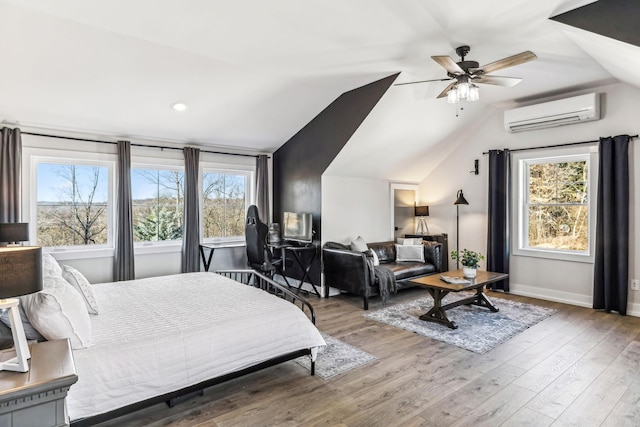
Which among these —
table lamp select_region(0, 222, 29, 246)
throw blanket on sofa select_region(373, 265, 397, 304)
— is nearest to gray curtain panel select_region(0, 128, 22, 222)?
table lamp select_region(0, 222, 29, 246)

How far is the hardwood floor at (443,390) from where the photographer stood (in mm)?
2301

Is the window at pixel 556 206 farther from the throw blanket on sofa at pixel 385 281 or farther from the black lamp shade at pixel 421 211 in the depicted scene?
the throw blanket on sofa at pixel 385 281

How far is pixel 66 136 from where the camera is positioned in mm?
4578

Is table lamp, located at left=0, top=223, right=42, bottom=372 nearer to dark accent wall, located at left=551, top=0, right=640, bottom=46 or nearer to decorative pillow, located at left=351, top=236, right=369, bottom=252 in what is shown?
dark accent wall, located at left=551, top=0, right=640, bottom=46

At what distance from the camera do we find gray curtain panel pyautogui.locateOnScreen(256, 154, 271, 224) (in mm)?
6086

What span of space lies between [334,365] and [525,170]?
176 inches

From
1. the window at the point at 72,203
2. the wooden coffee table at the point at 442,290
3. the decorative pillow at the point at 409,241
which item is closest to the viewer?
the wooden coffee table at the point at 442,290

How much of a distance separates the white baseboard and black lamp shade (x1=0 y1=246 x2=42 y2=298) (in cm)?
587

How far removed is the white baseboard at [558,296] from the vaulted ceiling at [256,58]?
109 inches

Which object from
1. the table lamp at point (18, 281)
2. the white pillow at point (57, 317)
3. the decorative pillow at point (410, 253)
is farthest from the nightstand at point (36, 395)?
the decorative pillow at point (410, 253)

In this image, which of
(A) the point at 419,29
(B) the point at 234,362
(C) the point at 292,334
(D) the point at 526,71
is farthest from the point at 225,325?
(D) the point at 526,71

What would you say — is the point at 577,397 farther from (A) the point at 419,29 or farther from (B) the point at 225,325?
(A) the point at 419,29

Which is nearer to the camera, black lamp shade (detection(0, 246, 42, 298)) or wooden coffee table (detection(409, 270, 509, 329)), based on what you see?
black lamp shade (detection(0, 246, 42, 298))

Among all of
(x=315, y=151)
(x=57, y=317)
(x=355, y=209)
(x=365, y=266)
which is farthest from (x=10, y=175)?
(x=355, y=209)
